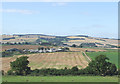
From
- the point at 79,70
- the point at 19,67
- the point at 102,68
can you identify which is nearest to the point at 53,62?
the point at 79,70

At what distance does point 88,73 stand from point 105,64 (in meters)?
3.47

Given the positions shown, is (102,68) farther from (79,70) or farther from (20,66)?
(20,66)

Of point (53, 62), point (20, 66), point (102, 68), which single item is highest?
point (20, 66)

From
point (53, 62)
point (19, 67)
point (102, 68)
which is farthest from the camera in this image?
point (53, 62)

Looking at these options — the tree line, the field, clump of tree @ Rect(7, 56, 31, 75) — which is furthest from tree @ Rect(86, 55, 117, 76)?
clump of tree @ Rect(7, 56, 31, 75)

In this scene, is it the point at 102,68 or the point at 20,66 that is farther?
the point at 20,66

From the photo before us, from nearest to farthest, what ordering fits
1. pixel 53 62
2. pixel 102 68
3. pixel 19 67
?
pixel 102 68 < pixel 19 67 < pixel 53 62

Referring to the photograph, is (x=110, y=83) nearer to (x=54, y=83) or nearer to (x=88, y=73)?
(x=54, y=83)

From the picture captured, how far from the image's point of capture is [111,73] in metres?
39.2

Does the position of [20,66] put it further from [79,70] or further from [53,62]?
[53,62]

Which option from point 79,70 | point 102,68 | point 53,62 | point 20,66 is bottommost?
point 53,62

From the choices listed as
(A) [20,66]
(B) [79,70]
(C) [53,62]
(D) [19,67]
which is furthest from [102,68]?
(C) [53,62]

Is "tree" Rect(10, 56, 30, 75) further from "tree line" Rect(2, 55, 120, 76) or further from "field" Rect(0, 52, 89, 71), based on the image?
"field" Rect(0, 52, 89, 71)

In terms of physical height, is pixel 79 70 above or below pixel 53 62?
above
